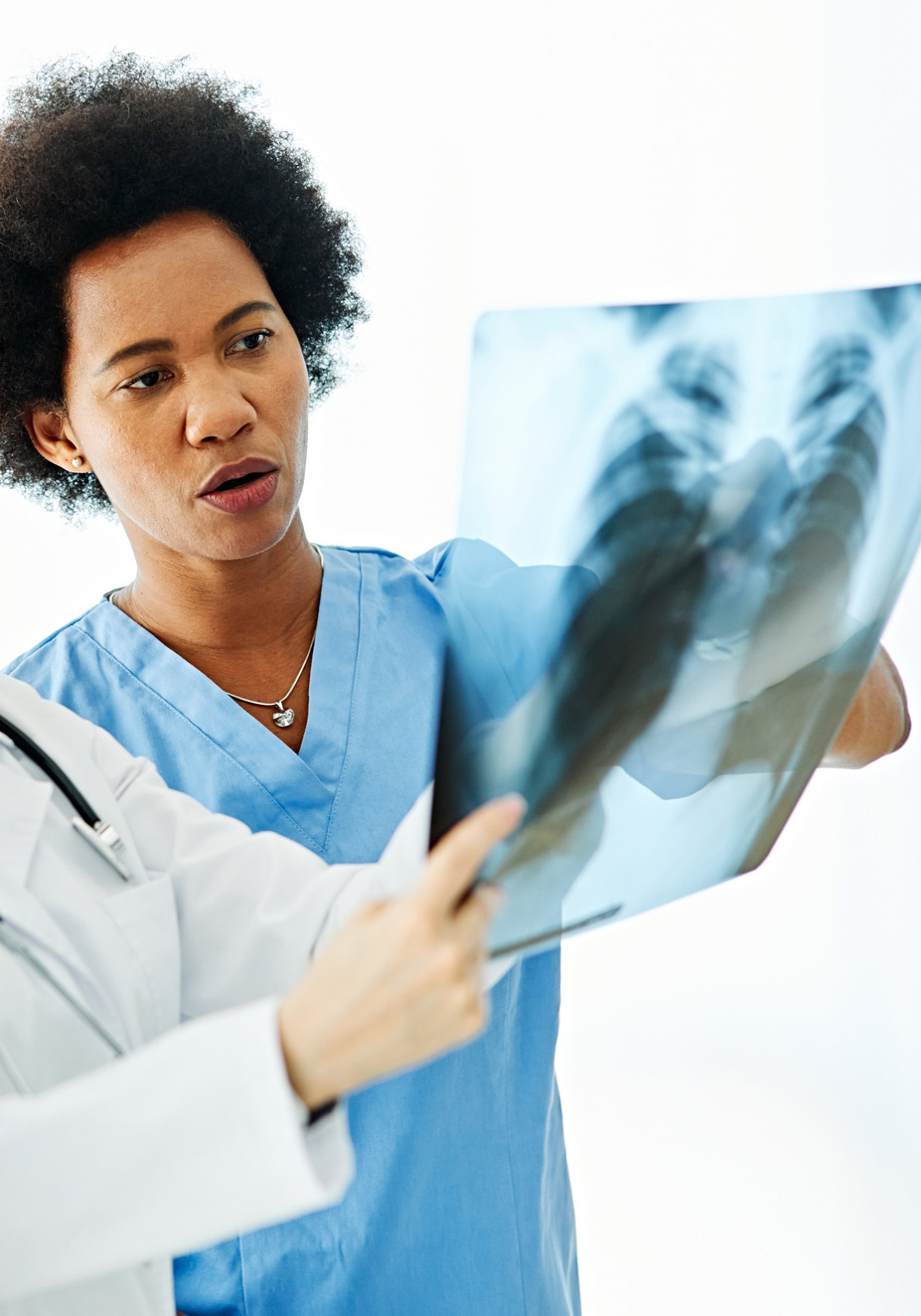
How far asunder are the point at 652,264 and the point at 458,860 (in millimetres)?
1636

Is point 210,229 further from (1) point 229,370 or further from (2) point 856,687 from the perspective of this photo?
(2) point 856,687

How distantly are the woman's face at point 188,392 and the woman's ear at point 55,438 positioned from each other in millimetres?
64

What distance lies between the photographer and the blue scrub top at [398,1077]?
83cm

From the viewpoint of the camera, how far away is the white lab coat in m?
0.47

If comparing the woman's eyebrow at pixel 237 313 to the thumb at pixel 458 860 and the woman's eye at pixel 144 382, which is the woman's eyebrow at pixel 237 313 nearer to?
the woman's eye at pixel 144 382

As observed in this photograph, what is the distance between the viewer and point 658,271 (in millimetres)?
1912

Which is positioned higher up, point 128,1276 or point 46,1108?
point 46,1108

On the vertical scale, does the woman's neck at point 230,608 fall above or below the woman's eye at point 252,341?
below

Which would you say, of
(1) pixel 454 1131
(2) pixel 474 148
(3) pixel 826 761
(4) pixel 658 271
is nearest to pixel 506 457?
(3) pixel 826 761

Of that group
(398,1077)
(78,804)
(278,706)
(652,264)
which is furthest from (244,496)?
(652,264)

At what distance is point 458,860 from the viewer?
1.46 ft

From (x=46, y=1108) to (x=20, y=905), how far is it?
0.49 feet

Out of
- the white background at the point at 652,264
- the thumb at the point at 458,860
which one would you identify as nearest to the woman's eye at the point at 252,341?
the thumb at the point at 458,860

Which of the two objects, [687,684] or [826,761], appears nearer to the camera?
[687,684]
